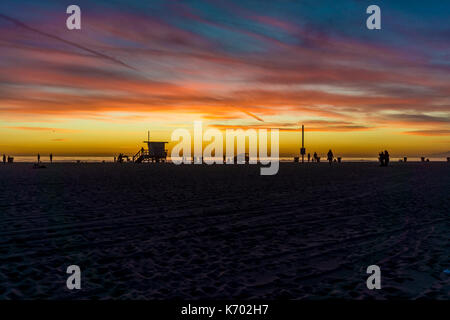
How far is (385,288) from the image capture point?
18.2 ft

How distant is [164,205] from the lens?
13695 mm

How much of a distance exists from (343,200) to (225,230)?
269 inches

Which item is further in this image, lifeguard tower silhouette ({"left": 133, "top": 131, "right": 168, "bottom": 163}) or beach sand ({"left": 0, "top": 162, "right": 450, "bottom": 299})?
lifeguard tower silhouette ({"left": 133, "top": 131, "right": 168, "bottom": 163})

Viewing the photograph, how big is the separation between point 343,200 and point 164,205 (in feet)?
19.4

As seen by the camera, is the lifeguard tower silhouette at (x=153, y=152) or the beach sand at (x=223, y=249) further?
the lifeguard tower silhouette at (x=153, y=152)

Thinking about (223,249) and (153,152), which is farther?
(153,152)

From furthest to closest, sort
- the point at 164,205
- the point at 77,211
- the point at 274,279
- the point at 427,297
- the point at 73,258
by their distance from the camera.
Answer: the point at 164,205, the point at 77,211, the point at 73,258, the point at 274,279, the point at 427,297

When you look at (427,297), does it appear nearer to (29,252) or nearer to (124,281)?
(124,281)

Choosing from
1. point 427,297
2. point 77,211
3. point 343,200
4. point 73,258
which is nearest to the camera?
point 427,297
